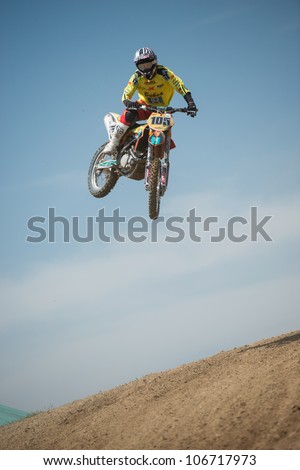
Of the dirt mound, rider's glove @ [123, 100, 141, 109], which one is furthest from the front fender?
the dirt mound

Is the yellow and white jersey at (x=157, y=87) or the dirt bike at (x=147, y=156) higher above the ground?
the yellow and white jersey at (x=157, y=87)

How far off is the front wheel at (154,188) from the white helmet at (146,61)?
163 cm

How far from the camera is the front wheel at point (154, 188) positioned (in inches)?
347

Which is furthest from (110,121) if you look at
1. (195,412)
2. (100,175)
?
(195,412)

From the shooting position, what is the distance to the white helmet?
28.9 feet

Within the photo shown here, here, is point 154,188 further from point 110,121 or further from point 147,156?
point 110,121

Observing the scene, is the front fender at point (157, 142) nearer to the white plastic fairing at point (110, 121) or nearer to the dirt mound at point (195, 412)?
the white plastic fairing at point (110, 121)

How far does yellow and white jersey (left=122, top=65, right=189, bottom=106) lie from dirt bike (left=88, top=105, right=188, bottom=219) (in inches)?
14.6

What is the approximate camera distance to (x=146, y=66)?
8.97 meters

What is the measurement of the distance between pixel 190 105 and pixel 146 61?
111cm

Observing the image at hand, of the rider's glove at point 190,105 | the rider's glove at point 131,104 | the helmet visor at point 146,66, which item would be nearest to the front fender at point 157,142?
the rider's glove at point 190,105

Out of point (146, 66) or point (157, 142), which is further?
point (146, 66)

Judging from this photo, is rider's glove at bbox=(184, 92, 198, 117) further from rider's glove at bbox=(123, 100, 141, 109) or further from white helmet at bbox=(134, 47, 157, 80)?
rider's glove at bbox=(123, 100, 141, 109)
